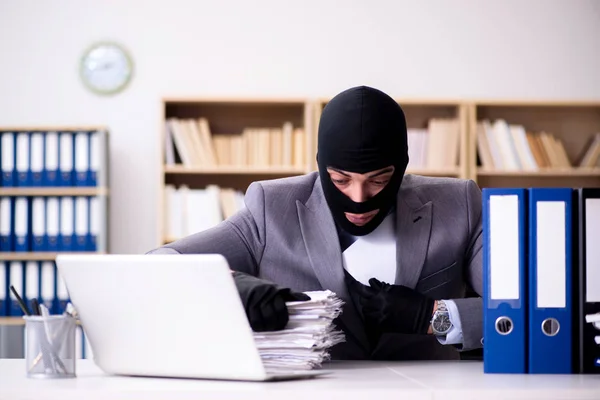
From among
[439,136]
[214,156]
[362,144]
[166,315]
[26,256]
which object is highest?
[439,136]

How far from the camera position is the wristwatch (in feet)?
5.85

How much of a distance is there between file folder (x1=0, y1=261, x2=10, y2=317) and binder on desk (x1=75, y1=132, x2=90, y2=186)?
0.59 m

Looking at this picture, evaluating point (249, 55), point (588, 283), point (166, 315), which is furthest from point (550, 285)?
point (249, 55)

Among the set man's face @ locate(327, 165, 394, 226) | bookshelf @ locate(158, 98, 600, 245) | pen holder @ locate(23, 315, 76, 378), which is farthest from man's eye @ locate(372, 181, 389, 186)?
bookshelf @ locate(158, 98, 600, 245)

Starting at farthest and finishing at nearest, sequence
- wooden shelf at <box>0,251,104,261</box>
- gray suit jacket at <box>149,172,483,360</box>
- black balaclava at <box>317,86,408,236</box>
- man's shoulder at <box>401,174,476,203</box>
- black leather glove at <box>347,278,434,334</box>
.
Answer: wooden shelf at <box>0,251,104,261</box>
man's shoulder at <box>401,174,476,203</box>
gray suit jacket at <box>149,172,483,360</box>
black balaclava at <box>317,86,408,236</box>
black leather glove at <box>347,278,434,334</box>

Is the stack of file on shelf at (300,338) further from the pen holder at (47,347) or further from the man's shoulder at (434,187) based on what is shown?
the man's shoulder at (434,187)

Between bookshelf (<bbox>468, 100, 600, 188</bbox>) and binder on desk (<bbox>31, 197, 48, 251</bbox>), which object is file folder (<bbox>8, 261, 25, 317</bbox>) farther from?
bookshelf (<bbox>468, 100, 600, 188</bbox>)

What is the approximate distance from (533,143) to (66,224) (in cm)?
254

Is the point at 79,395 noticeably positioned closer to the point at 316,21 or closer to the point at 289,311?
the point at 289,311

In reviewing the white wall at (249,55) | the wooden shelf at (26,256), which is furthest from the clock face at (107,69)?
the wooden shelf at (26,256)

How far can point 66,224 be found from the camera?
4.66m

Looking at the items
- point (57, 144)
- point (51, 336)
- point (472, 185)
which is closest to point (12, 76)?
point (57, 144)

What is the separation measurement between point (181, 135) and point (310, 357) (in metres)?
3.45

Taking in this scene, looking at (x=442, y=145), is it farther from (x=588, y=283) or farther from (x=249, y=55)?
(x=588, y=283)
